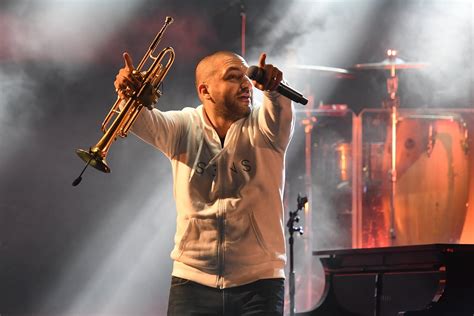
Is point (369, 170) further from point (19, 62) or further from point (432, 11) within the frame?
point (19, 62)

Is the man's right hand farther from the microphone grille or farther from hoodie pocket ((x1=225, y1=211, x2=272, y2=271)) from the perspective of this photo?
hoodie pocket ((x1=225, y1=211, x2=272, y2=271))

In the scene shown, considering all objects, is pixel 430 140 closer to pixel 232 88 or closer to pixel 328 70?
pixel 328 70

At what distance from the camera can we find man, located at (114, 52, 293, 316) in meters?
3.54

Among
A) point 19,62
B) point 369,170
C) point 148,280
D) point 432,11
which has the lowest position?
point 148,280

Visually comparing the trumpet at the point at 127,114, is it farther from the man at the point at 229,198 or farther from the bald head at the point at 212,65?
the bald head at the point at 212,65

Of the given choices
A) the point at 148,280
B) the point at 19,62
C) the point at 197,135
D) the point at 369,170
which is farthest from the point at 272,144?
the point at 369,170

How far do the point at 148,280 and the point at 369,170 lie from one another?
8.69ft

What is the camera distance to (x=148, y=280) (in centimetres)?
875

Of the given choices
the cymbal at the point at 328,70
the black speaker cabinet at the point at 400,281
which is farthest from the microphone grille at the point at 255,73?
the cymbal at the point at 328,70

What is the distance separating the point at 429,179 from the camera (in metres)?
9.62

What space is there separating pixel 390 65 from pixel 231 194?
607 centimetres

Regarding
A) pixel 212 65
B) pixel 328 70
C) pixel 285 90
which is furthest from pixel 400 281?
pixel 328 70

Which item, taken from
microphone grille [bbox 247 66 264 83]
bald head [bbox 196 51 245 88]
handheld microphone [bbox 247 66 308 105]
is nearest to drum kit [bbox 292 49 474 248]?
bald head [bbox 196 51 245 88]

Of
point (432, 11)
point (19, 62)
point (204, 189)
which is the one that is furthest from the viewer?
point (432, 11)
